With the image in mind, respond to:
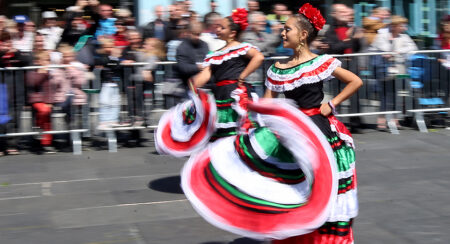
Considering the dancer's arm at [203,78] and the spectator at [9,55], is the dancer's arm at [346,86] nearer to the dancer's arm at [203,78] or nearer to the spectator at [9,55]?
the dancer's arm at [203,78]

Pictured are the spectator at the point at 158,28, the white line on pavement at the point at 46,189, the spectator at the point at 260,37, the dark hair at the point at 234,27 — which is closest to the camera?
the dark hair at the point at 234,27

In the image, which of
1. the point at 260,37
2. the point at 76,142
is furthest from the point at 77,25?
the point at 260,37

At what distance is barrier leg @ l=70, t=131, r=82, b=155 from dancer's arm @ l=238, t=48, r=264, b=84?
3555mm

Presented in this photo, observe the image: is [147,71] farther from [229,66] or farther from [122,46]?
[229,66]

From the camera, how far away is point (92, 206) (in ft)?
24.0

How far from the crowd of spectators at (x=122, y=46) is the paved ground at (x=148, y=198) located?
2.50 feet

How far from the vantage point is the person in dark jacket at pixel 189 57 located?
9.52 metres

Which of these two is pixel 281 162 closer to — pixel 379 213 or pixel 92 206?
pixel 379 213

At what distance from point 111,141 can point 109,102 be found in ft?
1.73

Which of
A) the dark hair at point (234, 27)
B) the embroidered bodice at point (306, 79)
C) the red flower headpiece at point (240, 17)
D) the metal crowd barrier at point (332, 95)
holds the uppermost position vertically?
the red flower headpiece at point (240, 17)

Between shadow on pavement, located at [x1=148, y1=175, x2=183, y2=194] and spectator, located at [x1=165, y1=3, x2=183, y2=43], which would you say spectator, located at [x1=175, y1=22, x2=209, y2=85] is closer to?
spectator, located at [x1=165, y1=3, x2=183, y2=43]

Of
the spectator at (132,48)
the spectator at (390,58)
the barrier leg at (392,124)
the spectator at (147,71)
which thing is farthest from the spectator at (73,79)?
the barrier leg at (392,124)

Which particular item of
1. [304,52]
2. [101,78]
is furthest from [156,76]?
[304,52]

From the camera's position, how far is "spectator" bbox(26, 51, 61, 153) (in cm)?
997
